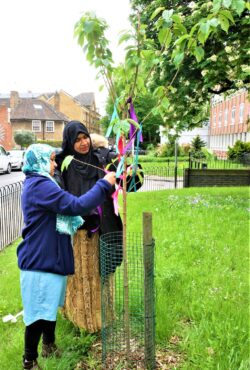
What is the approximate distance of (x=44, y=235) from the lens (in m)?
2.60

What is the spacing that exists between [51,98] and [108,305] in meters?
61.0

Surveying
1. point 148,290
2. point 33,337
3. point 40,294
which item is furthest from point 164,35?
point 33,337

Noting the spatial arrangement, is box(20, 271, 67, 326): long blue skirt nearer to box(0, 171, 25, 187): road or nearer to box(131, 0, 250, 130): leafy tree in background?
box(131, 0, 250, 130): leafy tree in background

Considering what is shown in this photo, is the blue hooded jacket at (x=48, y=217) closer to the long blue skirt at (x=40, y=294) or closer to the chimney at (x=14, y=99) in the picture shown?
the long blue skirt at (x=40, y=294)

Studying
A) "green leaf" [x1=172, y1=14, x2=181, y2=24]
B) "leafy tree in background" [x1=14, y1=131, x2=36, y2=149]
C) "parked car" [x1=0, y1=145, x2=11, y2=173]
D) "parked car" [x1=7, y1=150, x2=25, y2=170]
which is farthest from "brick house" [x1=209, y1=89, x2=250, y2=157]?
"green leaf" [x1=172, y1=14, x2=181, y2=24]

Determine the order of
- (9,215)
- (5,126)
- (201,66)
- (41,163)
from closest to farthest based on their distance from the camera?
(41,163)
(9,215)
(201,66)
(5,126)

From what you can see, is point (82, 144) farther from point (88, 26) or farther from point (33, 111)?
point (33, 111)

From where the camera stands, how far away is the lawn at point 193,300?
301cm

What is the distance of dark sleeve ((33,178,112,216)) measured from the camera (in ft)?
7.95

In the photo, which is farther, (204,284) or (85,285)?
(204,284)

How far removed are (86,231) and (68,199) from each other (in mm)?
766

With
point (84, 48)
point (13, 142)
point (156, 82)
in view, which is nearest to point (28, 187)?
point (84, 48)

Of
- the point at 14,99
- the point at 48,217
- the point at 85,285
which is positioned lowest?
the point at 85,285

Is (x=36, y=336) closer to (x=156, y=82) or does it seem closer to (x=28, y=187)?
(x=28, y=187)
